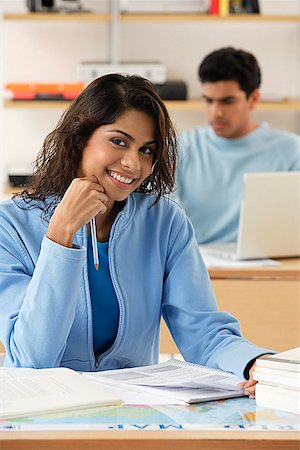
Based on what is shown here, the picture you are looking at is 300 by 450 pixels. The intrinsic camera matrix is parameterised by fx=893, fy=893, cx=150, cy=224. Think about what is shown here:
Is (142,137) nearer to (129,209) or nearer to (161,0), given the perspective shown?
(129,209)

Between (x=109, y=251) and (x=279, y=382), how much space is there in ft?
1.71

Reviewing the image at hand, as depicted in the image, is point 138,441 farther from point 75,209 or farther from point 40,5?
point 40,5

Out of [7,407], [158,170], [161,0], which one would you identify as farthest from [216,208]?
[7,407]

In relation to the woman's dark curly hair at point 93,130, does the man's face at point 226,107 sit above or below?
below

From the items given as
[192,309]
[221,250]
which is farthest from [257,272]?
[192,309]

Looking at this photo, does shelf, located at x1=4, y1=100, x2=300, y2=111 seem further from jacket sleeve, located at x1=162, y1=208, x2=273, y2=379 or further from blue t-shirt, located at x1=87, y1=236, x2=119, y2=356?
blue t-shirt, located at x1=87, y1=236, x2=119, y2=356

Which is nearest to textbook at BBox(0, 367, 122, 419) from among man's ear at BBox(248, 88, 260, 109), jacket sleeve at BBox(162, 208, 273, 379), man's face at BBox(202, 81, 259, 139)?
jacket sleeve at BBox(162, 208, 273, 379)

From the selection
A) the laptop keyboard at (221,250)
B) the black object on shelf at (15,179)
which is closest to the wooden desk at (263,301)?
the laptop keyboard at (221,250)

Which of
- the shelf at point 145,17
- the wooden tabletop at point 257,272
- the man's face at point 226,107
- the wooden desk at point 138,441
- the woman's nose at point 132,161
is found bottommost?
the wooden tabletop at point 257,272

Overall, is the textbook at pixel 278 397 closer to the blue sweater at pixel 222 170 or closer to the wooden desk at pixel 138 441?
the wooden desk at pixel 138 441

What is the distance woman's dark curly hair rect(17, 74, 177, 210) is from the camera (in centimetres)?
172

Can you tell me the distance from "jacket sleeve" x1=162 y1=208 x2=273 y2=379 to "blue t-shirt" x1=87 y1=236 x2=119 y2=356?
0.12 m

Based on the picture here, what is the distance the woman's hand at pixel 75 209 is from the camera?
5.24 ft

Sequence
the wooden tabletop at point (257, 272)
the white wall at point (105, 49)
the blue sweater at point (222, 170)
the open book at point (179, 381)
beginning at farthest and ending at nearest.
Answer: the white wall at point (105, 49)
the blue sweater at point (222, 170)
the wooden tabletop at point (257, 272)
the open book at point (179, 381)
